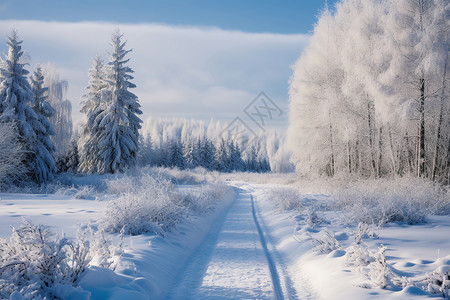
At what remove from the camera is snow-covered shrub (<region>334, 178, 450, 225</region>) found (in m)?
8.15

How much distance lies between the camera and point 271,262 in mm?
6039

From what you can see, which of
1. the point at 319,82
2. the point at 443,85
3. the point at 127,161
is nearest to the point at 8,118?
the point at 127,161

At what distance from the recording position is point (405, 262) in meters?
4.89

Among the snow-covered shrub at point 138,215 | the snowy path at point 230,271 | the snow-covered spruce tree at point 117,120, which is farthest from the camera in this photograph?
the snow-covered spruce tree at point 117,120

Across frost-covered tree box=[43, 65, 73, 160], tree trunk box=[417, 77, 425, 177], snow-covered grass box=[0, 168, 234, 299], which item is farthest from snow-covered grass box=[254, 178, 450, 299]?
frost-covered tree box=[43, 65, 73, 160]

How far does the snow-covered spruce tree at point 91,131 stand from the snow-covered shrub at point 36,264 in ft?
86.9

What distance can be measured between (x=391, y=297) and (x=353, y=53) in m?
14.4

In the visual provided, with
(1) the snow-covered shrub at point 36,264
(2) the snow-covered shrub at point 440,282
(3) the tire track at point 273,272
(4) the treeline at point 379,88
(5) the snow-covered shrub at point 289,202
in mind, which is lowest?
(3) the tire track at point 273,272

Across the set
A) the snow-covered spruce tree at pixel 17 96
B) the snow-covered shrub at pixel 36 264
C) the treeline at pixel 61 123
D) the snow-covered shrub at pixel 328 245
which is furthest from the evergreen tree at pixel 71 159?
the snow-covered shrub at pixel 36 264

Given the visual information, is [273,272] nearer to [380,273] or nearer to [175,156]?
[380,273]

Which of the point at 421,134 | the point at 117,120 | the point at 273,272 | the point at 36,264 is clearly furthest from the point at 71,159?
the point at 36,264

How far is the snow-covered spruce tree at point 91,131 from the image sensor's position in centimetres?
2846

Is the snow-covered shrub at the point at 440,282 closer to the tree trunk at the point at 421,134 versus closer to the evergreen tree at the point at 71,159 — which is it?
the tree trunk at the point at 421,134

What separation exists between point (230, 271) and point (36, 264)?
10.5ft
